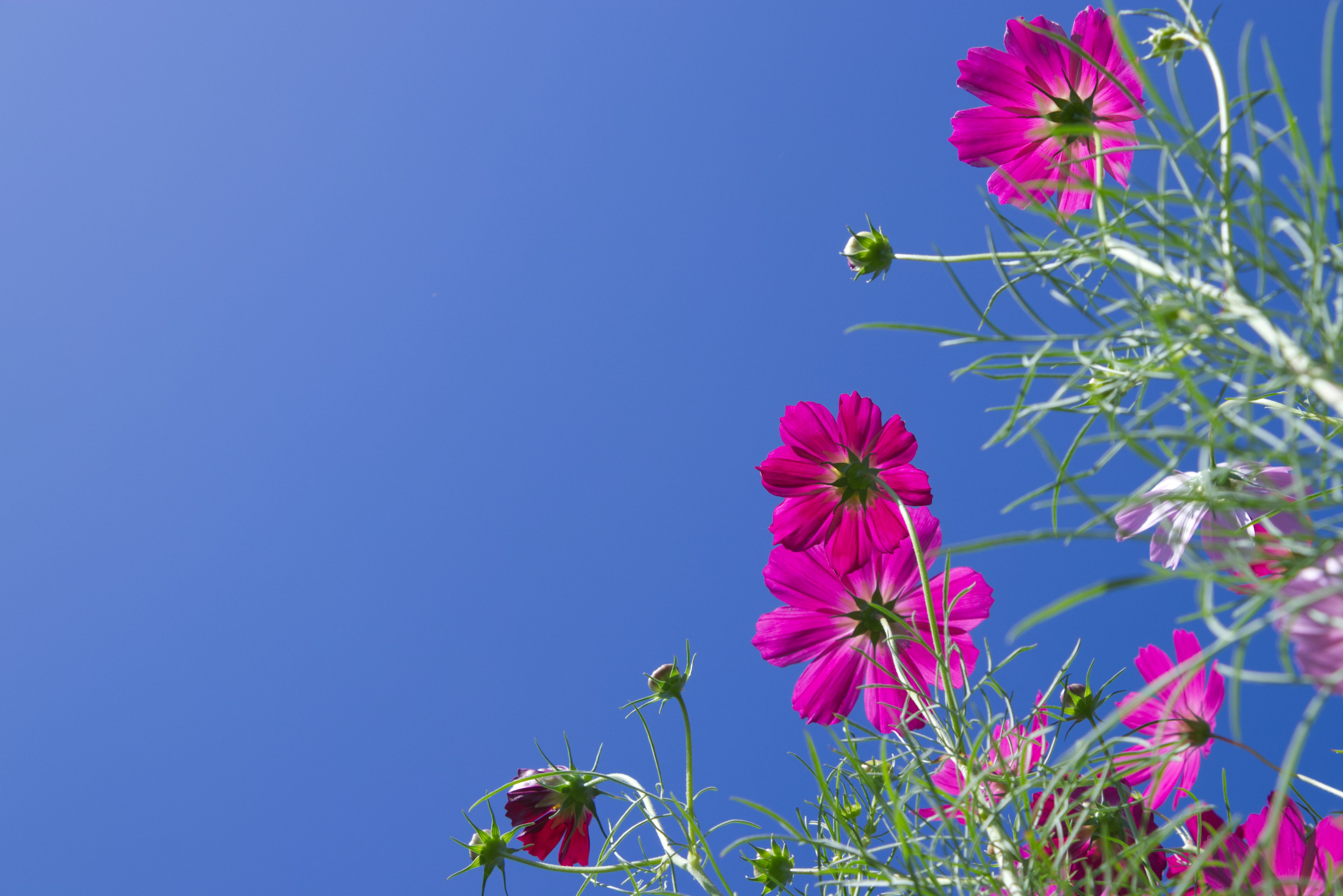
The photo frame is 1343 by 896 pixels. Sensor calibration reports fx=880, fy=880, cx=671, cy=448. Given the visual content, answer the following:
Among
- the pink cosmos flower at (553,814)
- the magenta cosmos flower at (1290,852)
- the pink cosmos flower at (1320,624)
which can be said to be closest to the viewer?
the pink cosmos flower at (1320,624)

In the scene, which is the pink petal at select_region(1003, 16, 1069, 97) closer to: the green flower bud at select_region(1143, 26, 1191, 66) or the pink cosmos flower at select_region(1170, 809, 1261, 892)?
the green flower bud at select_region(1143, 26, 1191, 66)

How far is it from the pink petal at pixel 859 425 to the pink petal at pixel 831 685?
4.0 inches

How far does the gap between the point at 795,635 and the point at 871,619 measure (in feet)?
0.13

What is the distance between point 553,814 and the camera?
1.60 feet

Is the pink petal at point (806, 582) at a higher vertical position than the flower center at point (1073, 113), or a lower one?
lower

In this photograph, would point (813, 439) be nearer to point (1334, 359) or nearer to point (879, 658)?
point (879, 658)

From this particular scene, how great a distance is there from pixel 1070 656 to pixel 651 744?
21 cm

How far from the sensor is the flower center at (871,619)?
45 cm

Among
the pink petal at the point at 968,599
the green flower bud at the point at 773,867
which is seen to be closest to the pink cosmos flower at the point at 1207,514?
the pink petal at the point at 968,599

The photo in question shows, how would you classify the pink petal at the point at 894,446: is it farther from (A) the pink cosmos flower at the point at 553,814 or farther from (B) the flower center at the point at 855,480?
(A) the pink cosmos flower at the point at 553,814

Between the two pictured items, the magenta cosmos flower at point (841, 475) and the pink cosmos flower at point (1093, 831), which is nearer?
the pink cosmos flower at point (1093, 831)

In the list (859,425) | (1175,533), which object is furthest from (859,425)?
(1175,533)

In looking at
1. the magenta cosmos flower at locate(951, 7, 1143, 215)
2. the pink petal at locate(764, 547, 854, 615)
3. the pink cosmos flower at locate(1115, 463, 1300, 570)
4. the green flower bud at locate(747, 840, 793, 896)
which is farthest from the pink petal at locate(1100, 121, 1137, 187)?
the green flower bud at locate(747, 840, 793, 896)

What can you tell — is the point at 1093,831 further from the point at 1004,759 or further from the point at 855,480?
the point at 855,480
